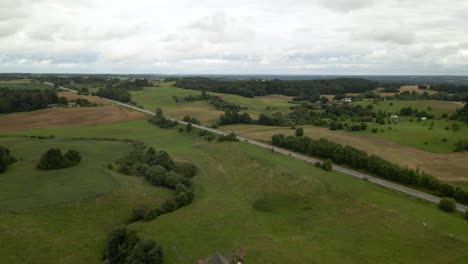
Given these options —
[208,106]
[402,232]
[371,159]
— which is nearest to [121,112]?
[208,106]

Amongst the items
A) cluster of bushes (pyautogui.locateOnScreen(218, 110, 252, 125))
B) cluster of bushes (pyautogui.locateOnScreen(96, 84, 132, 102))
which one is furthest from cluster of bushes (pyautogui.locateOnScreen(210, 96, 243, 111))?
cluster of bushes (pyautogui.locateOnScreen(96, 84, 132, 102))

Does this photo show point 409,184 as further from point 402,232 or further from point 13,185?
point 13,185

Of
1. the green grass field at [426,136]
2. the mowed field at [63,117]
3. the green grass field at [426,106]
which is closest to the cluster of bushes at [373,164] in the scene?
the green grass field at [426,136]

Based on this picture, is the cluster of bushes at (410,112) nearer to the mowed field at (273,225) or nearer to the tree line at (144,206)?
the mowed field at (273,225)

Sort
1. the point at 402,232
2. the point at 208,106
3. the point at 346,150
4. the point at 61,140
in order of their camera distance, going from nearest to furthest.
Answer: the point at 402,232 < the point at 346,150 < the point at 61,140 < the point at 208,106

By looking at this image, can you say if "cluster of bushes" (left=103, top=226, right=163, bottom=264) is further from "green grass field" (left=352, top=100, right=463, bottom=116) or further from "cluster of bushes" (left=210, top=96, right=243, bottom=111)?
"green grass field" (left=352, top=100, right=463, bottom=116)
